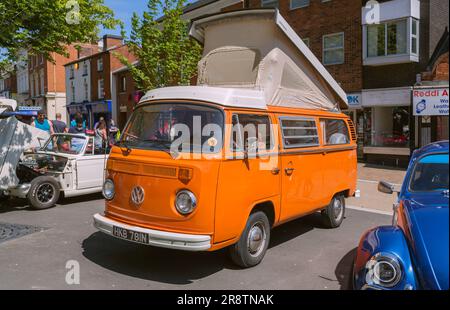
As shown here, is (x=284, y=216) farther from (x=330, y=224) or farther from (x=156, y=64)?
(x=156, y=64)

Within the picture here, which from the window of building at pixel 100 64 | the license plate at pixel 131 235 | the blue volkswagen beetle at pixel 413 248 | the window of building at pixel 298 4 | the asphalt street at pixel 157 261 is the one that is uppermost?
the window of building at pixel 298 4

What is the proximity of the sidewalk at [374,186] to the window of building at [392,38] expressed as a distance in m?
4.70

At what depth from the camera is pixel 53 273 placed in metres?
4.91

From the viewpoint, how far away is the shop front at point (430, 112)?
14.4 m

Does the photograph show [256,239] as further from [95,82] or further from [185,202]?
[95,82]

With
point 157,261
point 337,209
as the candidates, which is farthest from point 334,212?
point 157,261

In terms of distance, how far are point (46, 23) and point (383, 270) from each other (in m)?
7.07

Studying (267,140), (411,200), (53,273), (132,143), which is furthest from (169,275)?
(411,200)

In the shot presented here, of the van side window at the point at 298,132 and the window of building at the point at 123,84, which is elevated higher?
the window of building at the point at 123,84

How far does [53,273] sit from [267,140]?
3.13 meters

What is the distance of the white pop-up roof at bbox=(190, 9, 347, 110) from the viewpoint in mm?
6152

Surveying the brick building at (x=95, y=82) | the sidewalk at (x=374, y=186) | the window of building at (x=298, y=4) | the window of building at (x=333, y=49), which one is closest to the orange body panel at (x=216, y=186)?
the sidewalk at (x=374, y=186)

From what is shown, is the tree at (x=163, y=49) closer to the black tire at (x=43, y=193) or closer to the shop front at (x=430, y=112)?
the black tire at (x=43, y=193)

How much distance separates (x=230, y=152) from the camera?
4809 mm
